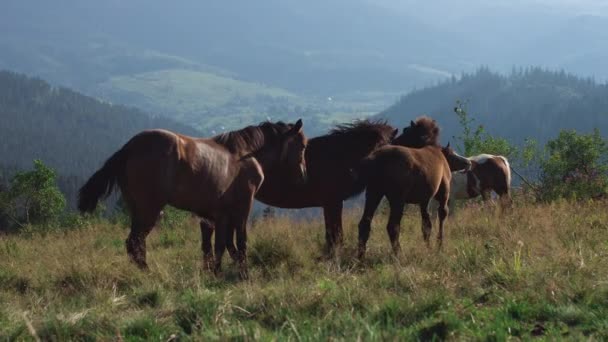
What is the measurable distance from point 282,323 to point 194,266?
133 inches

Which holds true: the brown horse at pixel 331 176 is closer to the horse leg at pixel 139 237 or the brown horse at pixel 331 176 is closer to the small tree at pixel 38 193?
the horse leg at pixel 139 237

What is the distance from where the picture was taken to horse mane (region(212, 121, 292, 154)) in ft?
31.4

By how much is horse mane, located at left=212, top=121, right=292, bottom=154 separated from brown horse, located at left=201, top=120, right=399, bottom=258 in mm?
693

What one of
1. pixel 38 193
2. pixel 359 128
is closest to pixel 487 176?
pixel 359 128

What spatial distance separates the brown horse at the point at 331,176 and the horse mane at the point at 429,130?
1.61 feet

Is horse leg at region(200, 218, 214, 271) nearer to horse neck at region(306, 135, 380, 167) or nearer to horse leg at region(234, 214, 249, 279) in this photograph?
horse leg at region(234, 214, 249, 279)

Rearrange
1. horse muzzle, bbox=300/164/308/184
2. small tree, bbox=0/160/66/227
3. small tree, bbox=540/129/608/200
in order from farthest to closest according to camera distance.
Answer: small tree, bbox=0/160/66/227
small tree, bbox=540/129/608/200
horse muzzle, bbox=300/164/308/184

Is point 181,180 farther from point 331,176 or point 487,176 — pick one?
point 487,176

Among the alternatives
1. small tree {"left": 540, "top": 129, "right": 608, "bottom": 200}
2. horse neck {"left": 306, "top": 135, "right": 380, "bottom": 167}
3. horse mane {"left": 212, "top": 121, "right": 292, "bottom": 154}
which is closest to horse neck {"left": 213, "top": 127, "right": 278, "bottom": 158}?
horse mane {"left": 212, "top": 121, "right": 292, "bottom": 154}

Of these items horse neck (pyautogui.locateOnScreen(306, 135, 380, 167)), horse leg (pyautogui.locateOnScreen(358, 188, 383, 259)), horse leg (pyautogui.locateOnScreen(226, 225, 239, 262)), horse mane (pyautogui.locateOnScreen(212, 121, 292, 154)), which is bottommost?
horse leg (pyautogui.locateOnScreen(226, 225, 239, 262))

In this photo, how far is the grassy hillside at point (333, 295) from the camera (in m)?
5.54

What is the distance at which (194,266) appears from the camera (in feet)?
29.6

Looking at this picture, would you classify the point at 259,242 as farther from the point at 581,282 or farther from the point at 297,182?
the point at 581,282

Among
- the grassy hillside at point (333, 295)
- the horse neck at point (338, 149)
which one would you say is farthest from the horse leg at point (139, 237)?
the horse neck at point (338, 149)
